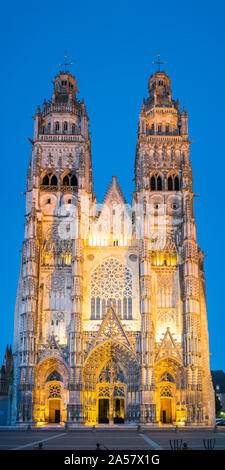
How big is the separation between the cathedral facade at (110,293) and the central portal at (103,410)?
86 mm

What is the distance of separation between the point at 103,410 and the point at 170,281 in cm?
1339

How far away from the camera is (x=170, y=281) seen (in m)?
50.5

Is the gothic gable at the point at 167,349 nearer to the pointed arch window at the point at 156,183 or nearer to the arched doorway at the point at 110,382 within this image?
the arched doorway at the point at 110,382

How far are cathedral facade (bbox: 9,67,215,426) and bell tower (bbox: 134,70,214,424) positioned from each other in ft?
0.35

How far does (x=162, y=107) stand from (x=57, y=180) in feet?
48.3

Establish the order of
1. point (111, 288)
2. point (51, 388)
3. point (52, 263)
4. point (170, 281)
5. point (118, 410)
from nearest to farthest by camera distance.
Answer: point (51, 388) → point (118, 410) → point (111, 288) → point (170, 281) → point (52, 263)

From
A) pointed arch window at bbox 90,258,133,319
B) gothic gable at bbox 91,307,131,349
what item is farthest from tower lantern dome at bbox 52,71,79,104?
gothic gable at bbox 91,307,131,349

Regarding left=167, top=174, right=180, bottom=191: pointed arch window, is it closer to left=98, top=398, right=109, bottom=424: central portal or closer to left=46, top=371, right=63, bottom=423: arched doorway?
left=46, top=371, right=63, bottom=423: arched doorway

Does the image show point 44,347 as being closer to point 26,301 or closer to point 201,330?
point 26,301

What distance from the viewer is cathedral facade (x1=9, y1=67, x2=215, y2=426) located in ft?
152

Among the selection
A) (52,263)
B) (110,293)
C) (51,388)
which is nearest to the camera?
(51,388)

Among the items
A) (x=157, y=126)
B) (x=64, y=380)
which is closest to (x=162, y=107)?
(x=157, y=126)

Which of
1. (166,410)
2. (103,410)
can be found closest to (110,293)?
(103,410)

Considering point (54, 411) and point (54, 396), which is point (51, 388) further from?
point (54, 411)
